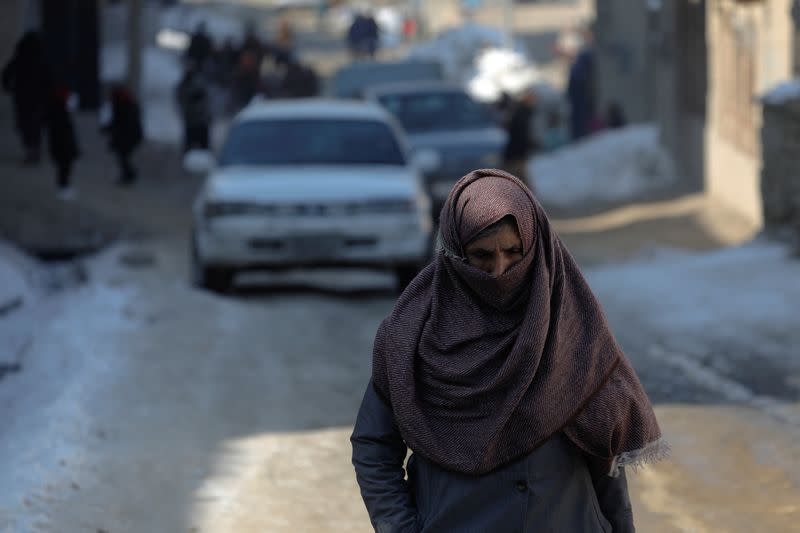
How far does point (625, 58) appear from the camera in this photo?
3453cm

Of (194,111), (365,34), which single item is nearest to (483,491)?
(194,111)

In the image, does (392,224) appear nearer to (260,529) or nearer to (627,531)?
(260,529)

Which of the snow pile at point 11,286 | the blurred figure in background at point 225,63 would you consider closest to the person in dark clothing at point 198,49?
the blurred figure in background at point 225,63

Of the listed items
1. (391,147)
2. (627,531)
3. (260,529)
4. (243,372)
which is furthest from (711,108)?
(627,531)

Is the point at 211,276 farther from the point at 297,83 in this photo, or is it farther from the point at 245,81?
the point at 245,81

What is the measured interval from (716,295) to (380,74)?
543 inches

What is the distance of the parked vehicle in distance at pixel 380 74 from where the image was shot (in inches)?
976

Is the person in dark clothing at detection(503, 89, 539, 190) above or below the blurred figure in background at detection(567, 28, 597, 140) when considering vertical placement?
above

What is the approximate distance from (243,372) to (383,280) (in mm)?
5544

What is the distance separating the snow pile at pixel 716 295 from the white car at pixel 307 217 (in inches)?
64.5

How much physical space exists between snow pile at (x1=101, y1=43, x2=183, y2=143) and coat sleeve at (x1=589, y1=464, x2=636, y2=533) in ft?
87.3

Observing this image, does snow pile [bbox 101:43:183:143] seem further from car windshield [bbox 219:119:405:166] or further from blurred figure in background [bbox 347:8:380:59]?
car windshield [bbox 219:119:405:166]

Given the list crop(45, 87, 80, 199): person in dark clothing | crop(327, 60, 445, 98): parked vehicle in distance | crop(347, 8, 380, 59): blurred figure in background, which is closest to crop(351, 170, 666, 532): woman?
crop(45, 87, 80, 199): person in dark clothing

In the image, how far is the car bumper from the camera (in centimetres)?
1248
